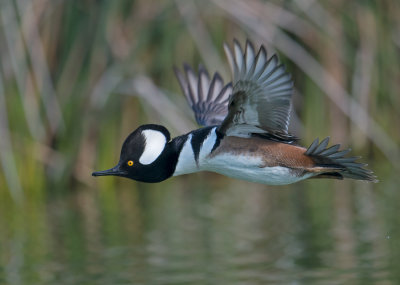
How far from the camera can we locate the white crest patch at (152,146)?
4520 mm

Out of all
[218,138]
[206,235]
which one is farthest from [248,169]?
[206,235]

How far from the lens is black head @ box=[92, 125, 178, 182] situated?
14.8ft

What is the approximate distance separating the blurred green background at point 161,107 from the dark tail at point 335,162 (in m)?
2.83

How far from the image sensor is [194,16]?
8.84 meters

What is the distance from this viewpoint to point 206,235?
24.4 ft

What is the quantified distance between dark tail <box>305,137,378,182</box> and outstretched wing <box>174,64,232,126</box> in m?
1.10

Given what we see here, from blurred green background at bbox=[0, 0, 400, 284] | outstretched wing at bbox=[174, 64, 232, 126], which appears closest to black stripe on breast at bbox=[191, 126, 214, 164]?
outstretched wing at bbox=[174, 64, 232, 126]

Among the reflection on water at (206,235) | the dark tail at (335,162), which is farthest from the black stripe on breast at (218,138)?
the reflection on water at (206,235)

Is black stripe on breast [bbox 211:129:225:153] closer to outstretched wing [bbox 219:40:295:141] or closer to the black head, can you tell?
outstretched wing [bbox 219:40:295:141]

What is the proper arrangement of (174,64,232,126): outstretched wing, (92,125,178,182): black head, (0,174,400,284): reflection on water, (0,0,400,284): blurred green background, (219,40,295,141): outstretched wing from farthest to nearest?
1. (0,0,400,284): blurred green background
2. (0,174,400,284): reflection on water
3. (174,64,232,126): outstretched wing
4. (92,125,178,182): black head
5. (219,40,295,141): outstretched wing

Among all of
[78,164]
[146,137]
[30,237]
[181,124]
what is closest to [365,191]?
[181,124]

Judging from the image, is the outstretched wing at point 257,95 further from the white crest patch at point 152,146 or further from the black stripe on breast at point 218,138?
the white crest patch at point 152,146

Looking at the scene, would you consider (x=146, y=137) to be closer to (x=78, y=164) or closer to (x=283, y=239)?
(x=283, y=239)

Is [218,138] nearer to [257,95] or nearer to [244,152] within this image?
[244,152]
